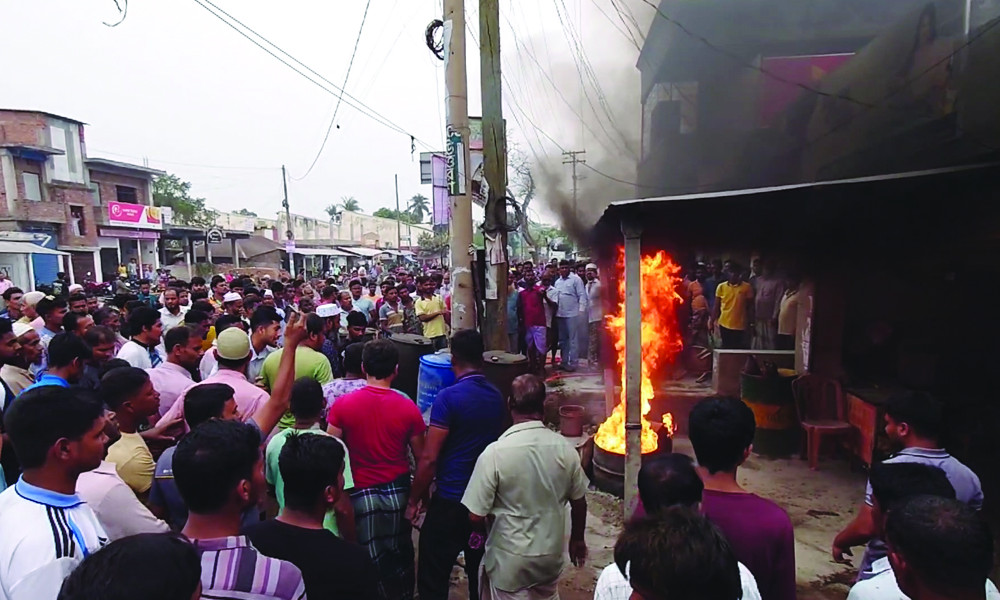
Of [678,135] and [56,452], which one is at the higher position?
[678,135]

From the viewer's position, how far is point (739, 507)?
2.14 metres

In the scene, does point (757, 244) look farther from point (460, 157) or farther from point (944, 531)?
point (944, 531)

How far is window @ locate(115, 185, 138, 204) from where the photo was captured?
31.5 m

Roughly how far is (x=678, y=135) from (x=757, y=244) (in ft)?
40.3

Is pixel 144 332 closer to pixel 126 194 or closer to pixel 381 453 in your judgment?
pixel 381 453

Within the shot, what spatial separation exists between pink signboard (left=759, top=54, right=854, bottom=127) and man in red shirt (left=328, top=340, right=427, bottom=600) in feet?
44.4

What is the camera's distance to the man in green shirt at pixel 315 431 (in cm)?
296

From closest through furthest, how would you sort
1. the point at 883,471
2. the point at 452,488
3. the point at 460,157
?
1. the point at 883,471
2. the point at 452,488
3. the point at 460,157

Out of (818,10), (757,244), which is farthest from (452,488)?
(818,10)

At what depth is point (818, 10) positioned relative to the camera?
592 inches

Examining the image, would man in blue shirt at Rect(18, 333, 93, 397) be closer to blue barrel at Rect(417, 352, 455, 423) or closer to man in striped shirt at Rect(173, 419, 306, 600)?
blue barrel at Rect(417, 352, 455, 423)

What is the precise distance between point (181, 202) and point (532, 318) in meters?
40.3

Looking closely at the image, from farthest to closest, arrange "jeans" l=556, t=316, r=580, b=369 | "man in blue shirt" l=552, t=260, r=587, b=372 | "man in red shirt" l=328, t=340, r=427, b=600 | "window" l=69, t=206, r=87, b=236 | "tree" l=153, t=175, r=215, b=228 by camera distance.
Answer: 1. "tree" l=153, t=175, r=215, b=228
2. "window" l=69, t=206, r=87, b=236
3. "jeans" l=556, t=316, r=580, b=369
4. "man in blue shirt" l=552, t=260, r=587, b=372
5. "man in red shirt" l=328, t=340, r=427, b=600

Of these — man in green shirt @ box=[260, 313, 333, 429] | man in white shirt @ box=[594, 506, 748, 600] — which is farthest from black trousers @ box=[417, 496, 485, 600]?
man in white shirt @ box=[594, 506, 748, 600]
